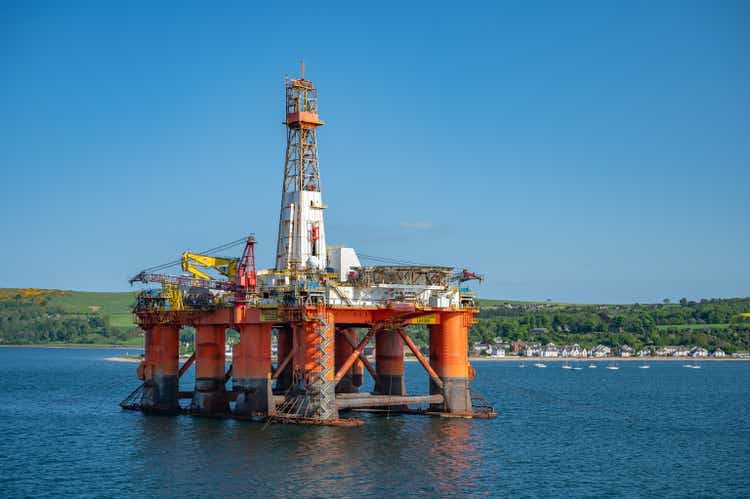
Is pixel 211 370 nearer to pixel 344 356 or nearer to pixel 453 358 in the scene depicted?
pixel 344 356

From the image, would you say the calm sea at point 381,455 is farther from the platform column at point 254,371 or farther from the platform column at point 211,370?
the platform column at point 211,370

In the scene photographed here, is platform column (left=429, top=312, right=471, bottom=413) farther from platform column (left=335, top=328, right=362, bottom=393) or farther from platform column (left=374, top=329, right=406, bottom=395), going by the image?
platform column (left=335, top=328, right=362, bottom=393)

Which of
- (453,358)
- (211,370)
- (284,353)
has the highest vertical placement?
(284,353)

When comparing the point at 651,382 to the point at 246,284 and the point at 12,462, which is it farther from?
the point at 12,462

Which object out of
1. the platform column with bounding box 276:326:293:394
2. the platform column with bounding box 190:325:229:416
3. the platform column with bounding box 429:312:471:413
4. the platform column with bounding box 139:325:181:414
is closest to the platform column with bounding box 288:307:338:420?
the platform column with bounding box 429:312:471:413

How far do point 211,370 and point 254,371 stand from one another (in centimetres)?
524

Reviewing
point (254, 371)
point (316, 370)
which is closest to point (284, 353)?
point (254, 371)

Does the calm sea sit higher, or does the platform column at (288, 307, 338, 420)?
the platform column at (288, 307, 338, 420)

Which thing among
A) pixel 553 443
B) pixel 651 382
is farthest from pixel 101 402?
pixel 651 382

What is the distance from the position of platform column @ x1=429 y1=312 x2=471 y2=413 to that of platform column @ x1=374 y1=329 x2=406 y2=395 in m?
4.18

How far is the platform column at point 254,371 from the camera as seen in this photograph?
53875mm

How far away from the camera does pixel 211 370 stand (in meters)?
58.5

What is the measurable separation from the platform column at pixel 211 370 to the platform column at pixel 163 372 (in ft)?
10.6

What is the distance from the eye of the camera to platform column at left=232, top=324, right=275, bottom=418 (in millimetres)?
53875
